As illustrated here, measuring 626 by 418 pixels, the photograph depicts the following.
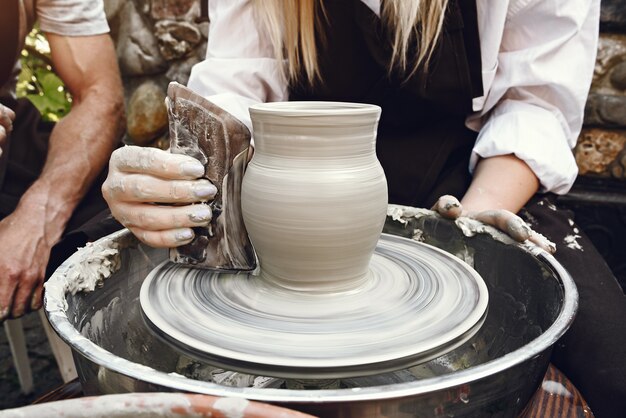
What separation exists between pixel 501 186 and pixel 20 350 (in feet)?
4.80

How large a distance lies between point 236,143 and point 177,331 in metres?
0.29

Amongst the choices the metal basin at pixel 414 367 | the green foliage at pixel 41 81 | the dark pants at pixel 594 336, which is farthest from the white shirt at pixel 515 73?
the green foliage at pixel 41 81

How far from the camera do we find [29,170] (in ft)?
4.93

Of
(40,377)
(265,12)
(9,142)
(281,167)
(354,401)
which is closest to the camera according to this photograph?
(354,401)

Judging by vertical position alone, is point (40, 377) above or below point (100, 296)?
below

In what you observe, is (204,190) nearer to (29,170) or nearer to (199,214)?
(199,214)

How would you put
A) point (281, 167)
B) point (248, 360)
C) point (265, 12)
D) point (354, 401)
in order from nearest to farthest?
point (354, 401) → point (248, 360) → point (281, 167) → point (265, 12)

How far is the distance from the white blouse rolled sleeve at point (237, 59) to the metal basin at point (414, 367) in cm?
50

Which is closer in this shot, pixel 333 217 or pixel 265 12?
pixel 333 217

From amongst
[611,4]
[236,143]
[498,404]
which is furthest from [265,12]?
[611,4]

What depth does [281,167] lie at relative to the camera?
76 cm

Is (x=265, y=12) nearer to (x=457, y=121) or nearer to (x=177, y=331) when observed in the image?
(x=457, y=121)

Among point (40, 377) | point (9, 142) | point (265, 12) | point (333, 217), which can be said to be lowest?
point (40, 377)

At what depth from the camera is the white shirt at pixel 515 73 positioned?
3.91ft
